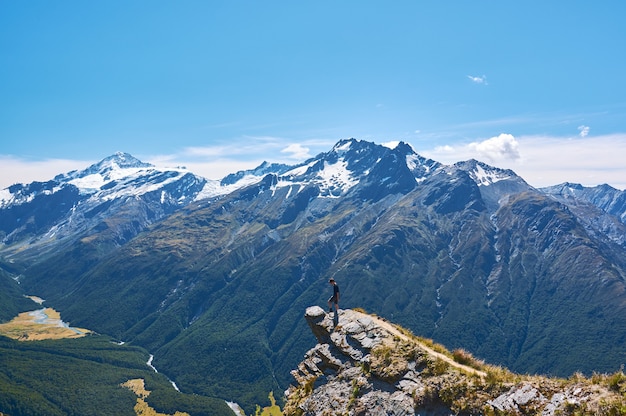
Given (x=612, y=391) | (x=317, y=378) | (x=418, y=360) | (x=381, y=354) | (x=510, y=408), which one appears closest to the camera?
(x=612, y=391)

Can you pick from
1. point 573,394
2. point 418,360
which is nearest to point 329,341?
point 418,360

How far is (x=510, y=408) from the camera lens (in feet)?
71.7

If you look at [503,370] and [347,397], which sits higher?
[503,370]

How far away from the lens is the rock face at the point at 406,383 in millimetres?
Result: 20688

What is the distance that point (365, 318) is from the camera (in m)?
34.8

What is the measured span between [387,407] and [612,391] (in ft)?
39.3

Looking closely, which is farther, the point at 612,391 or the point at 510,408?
the point at 510,408

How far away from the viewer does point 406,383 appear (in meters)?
26.8

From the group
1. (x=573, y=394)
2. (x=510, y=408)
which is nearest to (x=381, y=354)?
(x=510, y=408)

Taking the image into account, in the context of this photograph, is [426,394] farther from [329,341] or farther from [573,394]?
[329,341]

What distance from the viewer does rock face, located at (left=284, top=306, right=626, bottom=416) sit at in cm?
2069

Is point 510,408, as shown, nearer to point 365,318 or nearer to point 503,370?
point 503,370

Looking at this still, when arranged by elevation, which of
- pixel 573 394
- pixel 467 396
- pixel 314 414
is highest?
pixel 573 394

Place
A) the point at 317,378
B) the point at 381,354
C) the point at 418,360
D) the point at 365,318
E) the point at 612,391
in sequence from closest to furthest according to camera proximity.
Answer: the point at 612,391
the point at 418,360
the point at 381,354
the point at 317,378
the point at 365,318
